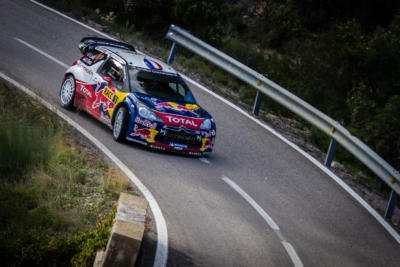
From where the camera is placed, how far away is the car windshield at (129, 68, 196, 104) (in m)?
11.3

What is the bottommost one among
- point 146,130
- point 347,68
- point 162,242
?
point 162,242

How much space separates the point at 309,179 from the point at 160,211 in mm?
4294

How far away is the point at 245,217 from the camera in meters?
9.13

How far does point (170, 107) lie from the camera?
10953 mm

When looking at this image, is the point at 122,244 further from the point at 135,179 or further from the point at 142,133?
the point at 142,133

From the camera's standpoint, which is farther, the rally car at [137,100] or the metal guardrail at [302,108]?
the metal guardrail at [302,108]

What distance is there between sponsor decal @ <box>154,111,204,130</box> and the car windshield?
75cm

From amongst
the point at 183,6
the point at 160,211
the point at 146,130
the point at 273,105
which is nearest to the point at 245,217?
the point at 160,211

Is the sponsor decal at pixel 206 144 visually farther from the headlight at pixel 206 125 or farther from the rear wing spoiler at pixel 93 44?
the rear wing spoiler at pixel 93 44

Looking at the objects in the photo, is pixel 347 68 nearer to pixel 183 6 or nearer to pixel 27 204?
pixel 183 6

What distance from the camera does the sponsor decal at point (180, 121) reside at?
34.9ft

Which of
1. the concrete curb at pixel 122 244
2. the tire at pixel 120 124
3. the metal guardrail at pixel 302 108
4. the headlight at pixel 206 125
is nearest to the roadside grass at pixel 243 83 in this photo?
the metal guardrail at pixel 302 108

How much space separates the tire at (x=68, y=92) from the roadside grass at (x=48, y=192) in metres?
1.46

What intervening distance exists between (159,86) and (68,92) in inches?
92.7
